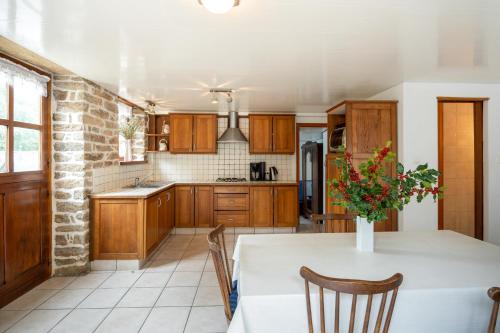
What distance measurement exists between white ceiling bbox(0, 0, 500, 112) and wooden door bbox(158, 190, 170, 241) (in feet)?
5.30

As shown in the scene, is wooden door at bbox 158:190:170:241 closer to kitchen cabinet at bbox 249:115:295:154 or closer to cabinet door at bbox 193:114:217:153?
cabinet door at bbox 193:114:217:153

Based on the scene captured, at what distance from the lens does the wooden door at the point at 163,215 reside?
3.80 m

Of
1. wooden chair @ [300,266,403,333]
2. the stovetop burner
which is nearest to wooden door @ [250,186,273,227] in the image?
the stovetop burner

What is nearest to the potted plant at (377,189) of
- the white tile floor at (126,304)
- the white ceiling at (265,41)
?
the white ceiling at (265,41)

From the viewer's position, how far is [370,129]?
322 centimetres

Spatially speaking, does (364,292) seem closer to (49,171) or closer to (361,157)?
(361,157)

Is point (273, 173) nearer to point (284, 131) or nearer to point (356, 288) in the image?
point (284, 131)

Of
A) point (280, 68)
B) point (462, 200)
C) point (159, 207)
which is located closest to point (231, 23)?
point (280, 68)

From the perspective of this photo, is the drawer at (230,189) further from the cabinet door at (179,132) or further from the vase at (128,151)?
the vase at (128,151)

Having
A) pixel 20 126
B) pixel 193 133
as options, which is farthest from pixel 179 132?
pixel 20 126

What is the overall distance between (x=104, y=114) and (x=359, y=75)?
3.17m

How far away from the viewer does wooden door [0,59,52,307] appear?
2320mm

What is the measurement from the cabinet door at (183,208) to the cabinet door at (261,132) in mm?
1464

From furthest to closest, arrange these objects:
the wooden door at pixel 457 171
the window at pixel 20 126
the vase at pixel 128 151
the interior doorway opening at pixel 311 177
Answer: the interior doorway opening at pixel 311 177 < the vase at pixel 128 151 < the wooden door at pixel 457 171 < the window at pixel 20 126
